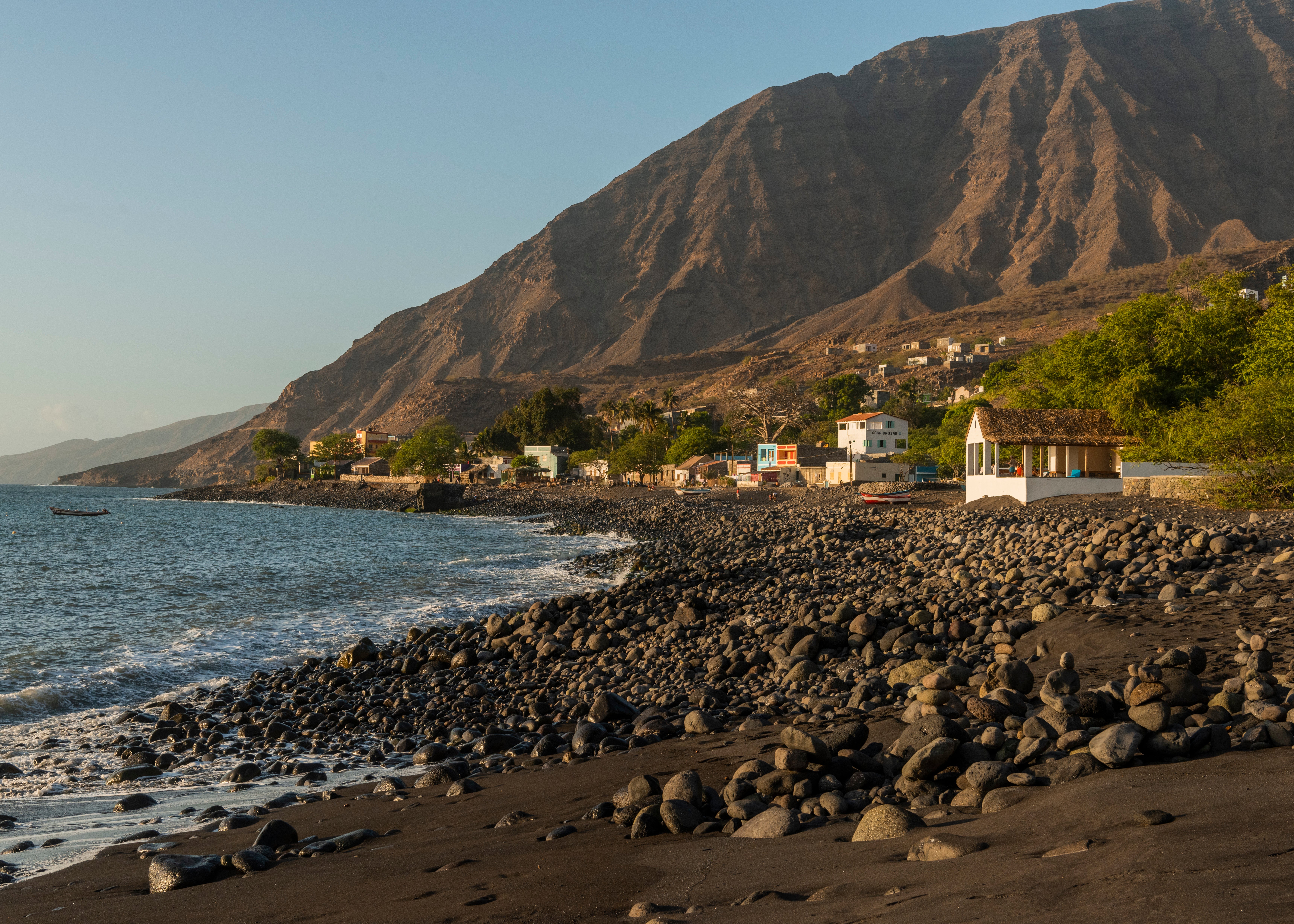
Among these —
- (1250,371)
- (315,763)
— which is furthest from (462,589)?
(1250,371)

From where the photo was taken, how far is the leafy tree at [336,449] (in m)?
184

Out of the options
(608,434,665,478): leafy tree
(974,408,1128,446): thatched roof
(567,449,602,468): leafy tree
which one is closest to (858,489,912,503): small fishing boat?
(974,408,1128,446): thatched roof

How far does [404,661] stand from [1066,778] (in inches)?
486

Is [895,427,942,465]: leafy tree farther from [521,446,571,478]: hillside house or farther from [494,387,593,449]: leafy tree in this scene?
[494,387,593,449]: leafy tree

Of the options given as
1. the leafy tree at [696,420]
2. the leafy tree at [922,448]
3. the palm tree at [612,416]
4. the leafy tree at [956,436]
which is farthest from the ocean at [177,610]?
the palm tree at [612,416]

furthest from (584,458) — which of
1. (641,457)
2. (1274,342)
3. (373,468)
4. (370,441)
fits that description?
(1274,342)

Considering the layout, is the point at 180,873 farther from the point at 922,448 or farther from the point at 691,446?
the point at 691,446

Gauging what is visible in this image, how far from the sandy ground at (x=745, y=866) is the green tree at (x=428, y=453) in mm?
134936

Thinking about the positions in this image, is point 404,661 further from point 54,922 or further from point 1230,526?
point 1230,526

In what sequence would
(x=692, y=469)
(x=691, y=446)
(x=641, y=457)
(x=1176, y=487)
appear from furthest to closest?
(x=691, y=446), (x=641, y=457), (x=692, y=469), (x=1176, y=487)

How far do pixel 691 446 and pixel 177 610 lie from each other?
316ft

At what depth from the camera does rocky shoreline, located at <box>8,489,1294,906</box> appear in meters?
5.98

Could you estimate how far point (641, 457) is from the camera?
374 ft

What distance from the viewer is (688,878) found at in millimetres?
4902
